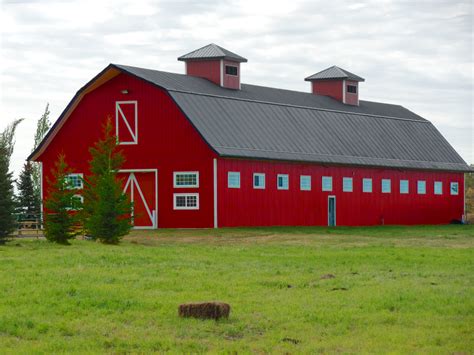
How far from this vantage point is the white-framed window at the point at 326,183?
167 feet

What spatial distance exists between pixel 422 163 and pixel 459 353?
1768 inches

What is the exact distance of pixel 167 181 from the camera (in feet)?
150

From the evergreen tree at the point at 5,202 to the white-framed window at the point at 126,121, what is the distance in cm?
1075

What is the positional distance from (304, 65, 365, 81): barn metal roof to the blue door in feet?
40.2

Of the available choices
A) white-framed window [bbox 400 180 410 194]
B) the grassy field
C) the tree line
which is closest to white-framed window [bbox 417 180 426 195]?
white-framed window [bbox 400 180 410 194]

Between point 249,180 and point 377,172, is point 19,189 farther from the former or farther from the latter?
point 377,172

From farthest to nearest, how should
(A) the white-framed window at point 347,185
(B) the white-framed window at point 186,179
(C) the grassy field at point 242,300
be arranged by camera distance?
1. (A) the white-framed window at point 347,185
2. (B) the white-framed window at point 186,179
3. (C) the grassy field at point 242,300

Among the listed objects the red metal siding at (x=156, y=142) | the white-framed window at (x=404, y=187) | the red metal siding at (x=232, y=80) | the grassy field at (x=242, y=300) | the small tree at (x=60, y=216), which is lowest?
the grassy field at (x=242, y=300)

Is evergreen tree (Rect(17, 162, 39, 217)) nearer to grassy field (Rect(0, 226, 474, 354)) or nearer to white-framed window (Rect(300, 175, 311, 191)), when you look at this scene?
white-framed window (Rect(300, 175, 311, 191))

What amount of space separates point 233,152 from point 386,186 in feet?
42.4

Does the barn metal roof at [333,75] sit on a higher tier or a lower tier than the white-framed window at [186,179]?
higher

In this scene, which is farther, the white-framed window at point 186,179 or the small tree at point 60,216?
the white-framed window at point 186,179

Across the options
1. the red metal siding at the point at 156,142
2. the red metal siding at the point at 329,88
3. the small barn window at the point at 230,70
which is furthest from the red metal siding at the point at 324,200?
the red metal siding at the point at 329,88

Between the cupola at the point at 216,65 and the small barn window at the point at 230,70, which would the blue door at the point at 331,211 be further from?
the small barn window at the point at 230,70
